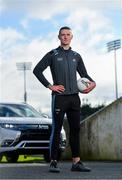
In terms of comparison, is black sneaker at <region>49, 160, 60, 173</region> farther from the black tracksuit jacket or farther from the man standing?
the black tracksuit jacket

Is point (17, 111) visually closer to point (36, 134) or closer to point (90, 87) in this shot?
point (36, 134)

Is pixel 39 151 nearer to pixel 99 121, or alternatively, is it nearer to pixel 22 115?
pixel 22 115

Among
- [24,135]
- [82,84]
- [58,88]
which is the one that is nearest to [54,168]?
[58,88]

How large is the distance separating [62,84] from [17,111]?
5.12 metres

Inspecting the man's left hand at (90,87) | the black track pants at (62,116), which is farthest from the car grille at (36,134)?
the man's left hand at (90,87)

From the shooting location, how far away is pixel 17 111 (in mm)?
12609

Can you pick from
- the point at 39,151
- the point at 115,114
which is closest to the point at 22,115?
the point at 39,151

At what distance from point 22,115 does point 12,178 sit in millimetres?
5651

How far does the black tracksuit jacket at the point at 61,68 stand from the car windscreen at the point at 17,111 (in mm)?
4713

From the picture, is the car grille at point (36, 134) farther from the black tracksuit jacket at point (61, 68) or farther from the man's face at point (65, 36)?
the man's face at point (65, 36)

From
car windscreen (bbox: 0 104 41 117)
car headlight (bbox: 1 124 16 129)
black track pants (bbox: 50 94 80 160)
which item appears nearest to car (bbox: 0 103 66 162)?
car headlight (bbox: 1 124 16 129)

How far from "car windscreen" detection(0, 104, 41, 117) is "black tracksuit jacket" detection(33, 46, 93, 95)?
4713mm

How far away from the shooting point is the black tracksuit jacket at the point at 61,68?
299 inches

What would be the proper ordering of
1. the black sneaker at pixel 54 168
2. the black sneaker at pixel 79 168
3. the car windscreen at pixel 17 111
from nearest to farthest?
the black sneaker at pixel 54 168 < the black sneaker at pixel 79 168 < the car windscreen at pixel 17 111
